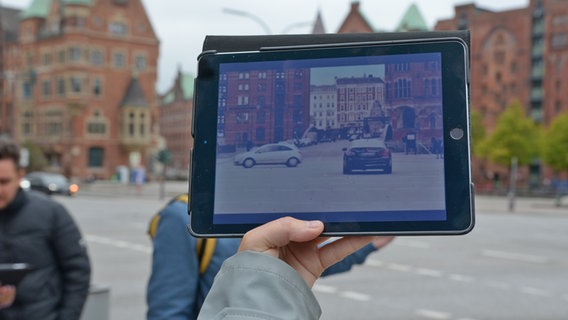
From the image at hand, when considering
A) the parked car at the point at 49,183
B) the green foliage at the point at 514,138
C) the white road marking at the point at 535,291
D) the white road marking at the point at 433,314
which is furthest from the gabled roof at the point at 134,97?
the white road marking at the point at 433,314

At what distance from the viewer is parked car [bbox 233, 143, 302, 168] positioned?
1.67 m

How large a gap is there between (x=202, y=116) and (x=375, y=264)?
1351 centimetres

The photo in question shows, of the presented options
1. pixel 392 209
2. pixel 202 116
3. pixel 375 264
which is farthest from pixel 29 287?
pixel 375 264

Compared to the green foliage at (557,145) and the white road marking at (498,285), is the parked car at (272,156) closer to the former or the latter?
the white road marking at (498,285)

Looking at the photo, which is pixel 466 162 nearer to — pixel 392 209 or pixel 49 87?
pixel 392 209

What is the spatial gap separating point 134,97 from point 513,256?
60.0m

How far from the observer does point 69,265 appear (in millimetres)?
4254

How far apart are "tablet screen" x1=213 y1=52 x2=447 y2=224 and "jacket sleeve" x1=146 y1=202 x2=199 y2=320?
1563 mm

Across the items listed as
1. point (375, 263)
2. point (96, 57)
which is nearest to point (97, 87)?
point (96, 57)

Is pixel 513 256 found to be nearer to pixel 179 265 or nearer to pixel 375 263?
pixel 375 263

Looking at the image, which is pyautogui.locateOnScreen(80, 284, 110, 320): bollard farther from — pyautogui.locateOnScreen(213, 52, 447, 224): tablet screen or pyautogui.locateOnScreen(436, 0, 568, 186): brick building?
pyautogui.locateOnScreen(436, 0, 568, 186): brick building

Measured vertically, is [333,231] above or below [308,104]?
below

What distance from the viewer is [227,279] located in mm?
1558

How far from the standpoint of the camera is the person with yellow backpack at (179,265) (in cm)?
320
